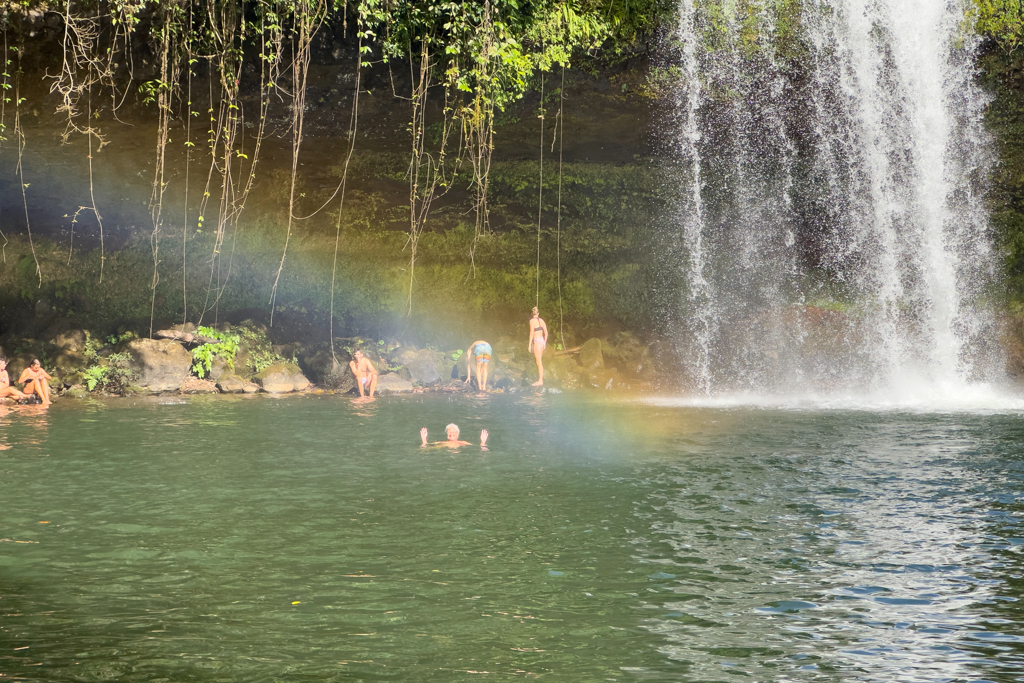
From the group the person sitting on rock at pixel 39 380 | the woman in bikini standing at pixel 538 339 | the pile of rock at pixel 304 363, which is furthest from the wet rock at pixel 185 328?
the woman in bikini standing at pixel 538 339

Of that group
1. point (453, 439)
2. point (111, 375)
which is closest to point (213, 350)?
point (111, 375)

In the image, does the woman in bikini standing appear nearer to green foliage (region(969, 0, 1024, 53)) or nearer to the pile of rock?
the pile of rock

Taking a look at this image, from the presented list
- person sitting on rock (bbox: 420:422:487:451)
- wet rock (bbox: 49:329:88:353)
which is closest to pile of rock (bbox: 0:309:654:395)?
wet rock (bbox: 49:329:88:353)

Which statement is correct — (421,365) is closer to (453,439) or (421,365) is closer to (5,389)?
(5,389)

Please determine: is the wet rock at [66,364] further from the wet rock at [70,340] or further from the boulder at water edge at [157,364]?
the boulder at water edge at [157,364]

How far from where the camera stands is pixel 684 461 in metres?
7.92

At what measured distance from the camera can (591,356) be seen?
17.8 metres

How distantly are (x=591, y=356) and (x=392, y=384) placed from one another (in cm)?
425

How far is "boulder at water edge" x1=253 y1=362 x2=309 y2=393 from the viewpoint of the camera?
1522 centimetres

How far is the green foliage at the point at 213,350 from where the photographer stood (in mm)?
15539

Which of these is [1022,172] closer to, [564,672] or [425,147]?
[425,147]

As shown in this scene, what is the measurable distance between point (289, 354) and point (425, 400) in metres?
3.99

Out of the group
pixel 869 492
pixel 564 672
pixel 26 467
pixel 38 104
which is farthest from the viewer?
pixel 38 104

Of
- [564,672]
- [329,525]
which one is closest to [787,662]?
[564,672]
